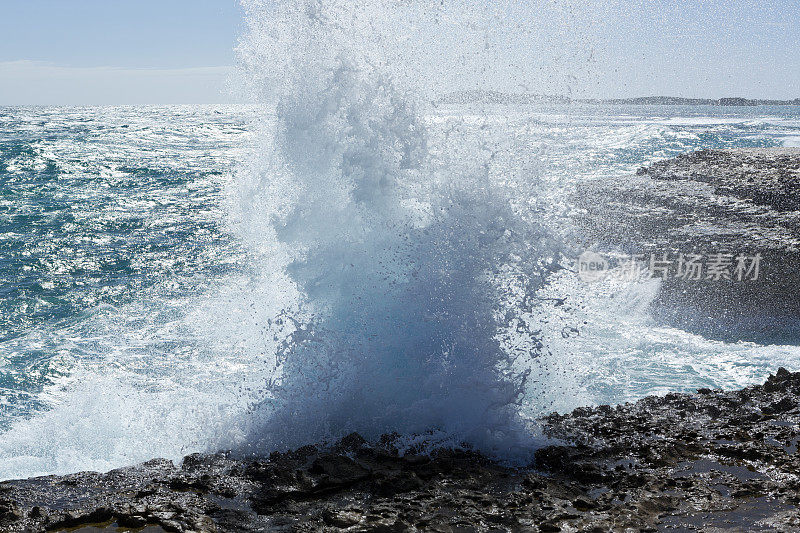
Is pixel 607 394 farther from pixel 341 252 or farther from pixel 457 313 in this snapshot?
pixel 341 252

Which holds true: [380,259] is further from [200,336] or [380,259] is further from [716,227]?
[716,227]

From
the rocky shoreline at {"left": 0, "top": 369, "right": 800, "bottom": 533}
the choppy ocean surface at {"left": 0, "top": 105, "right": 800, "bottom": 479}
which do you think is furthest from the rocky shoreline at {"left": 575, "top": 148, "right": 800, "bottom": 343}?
the rocky shoreline at {"left": 0, "top": 369, "right": 800, "bottom": 533}

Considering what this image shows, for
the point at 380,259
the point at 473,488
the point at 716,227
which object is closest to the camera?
the point at 473,488

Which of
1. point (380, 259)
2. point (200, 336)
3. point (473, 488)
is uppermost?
point (380, 259)

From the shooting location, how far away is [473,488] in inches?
182

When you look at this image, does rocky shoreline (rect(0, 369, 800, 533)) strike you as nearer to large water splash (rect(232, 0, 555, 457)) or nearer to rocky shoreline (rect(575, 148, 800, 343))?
large water splash (rect(232, 0, 555, 457))

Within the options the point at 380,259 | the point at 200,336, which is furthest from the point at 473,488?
the point at 200,336

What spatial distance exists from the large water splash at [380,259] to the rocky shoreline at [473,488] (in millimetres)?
552

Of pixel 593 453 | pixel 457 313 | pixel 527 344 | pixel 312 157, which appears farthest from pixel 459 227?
pixel 593 453

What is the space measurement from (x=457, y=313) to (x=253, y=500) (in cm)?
278

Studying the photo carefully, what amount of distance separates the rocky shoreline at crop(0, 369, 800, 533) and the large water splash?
1.81 feet

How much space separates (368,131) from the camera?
24.1ft

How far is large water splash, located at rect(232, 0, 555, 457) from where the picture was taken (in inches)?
236

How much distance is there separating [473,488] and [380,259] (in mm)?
2966
